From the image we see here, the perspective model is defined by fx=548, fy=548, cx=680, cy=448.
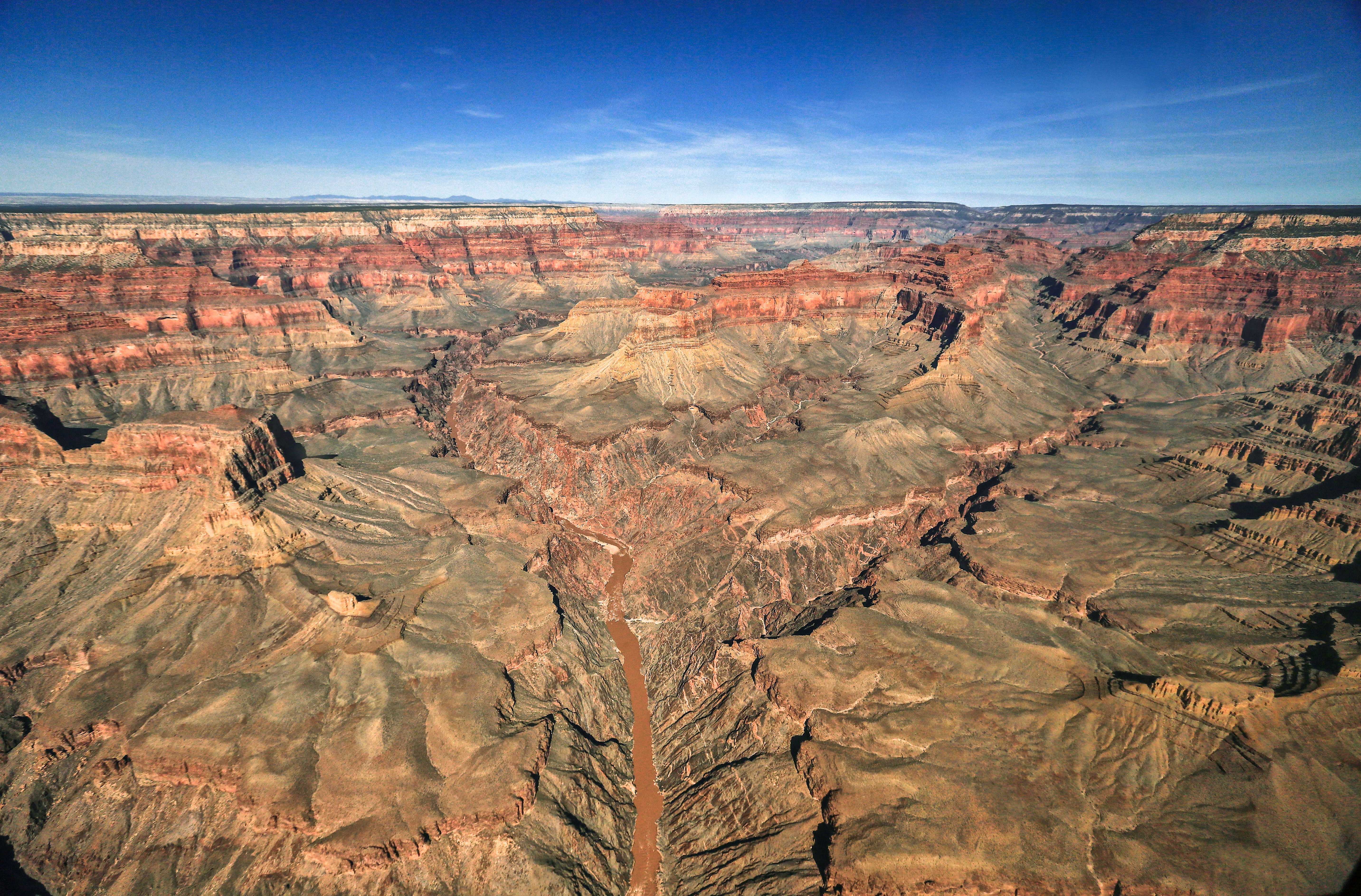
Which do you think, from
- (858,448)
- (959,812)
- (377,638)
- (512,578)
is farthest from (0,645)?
(858,448)

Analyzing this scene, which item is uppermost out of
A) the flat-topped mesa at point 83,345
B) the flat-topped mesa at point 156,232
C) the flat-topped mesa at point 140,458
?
the flat-topped mesa at point 156,232

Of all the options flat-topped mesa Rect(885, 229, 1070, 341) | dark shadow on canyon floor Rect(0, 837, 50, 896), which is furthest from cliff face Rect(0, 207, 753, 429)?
flat-topped mesa Rect(885, 229, 1070, 341)

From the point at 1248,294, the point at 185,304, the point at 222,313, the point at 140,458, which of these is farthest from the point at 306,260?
the point at 1248,294

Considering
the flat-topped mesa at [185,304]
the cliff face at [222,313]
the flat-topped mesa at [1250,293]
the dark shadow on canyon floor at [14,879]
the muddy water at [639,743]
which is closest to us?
the dark shadow on canyon floor at [14,879]

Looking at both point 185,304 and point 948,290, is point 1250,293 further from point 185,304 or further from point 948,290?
point 185,304

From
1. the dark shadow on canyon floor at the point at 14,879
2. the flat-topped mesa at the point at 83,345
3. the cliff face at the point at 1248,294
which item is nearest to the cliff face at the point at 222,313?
the flat-topped mesa at the point at 83,345

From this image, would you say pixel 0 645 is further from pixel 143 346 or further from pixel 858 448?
pixel 858 448

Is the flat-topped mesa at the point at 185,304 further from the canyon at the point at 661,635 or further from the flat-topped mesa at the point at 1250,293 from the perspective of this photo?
the flat-topped mesa at the point at 1250,293
